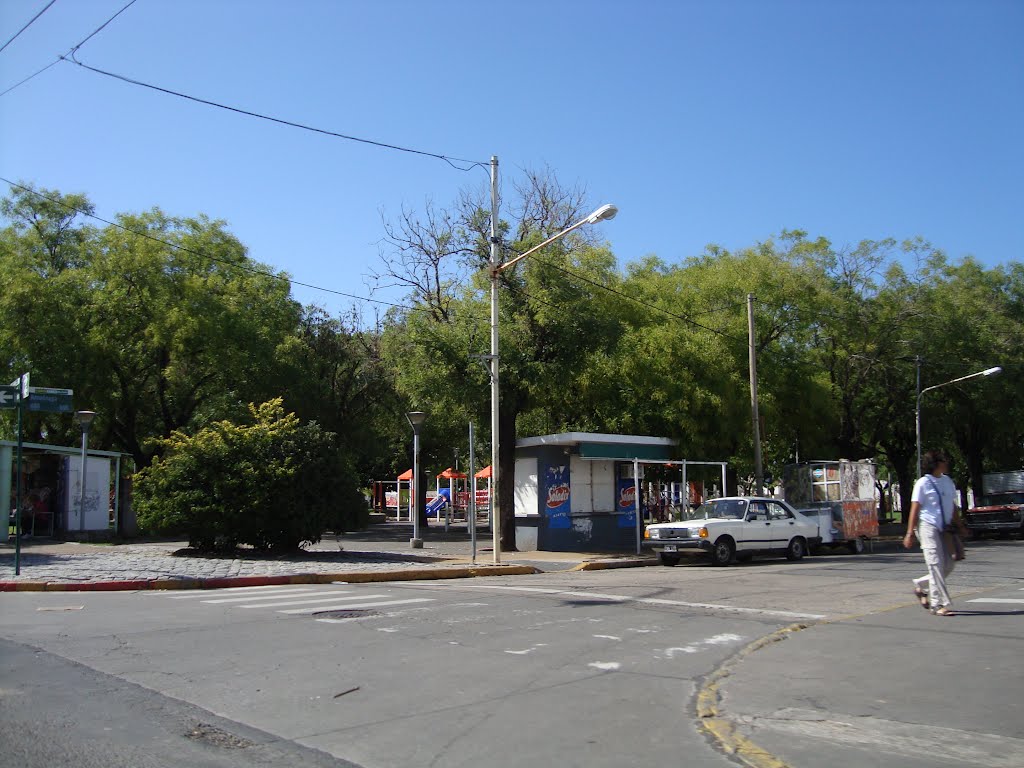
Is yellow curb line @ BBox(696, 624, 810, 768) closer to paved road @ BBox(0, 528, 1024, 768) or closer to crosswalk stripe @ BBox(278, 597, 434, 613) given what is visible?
paved road @ BBox(0, 528, 1024, 768)

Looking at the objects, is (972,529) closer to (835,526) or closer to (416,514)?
(835,526)

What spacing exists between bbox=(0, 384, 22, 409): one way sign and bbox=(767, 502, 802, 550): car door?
17294mm

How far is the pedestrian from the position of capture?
10.1m

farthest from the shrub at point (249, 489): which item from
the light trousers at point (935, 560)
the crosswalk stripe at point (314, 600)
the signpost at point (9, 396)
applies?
the light trousers at point (935, 560)

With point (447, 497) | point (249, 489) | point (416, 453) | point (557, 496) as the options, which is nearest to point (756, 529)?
point (557, 496)

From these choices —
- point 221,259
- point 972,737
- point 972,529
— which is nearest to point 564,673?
point 972,737

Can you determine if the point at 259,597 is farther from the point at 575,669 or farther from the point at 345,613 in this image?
the point at 575,669

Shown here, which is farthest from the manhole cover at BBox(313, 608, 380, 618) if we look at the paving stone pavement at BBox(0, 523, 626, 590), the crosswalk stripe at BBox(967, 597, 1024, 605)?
the crosswalk stripe at BBox(967, 597, 1024, 605)

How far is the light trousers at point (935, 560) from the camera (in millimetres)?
10039

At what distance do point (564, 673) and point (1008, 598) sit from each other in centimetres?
828

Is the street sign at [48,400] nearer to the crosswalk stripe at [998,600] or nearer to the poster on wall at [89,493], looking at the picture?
the poster on wall at [89,493]

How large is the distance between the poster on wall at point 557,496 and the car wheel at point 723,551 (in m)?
4.71

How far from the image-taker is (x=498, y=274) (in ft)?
68.5

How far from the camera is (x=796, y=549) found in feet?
74.7
